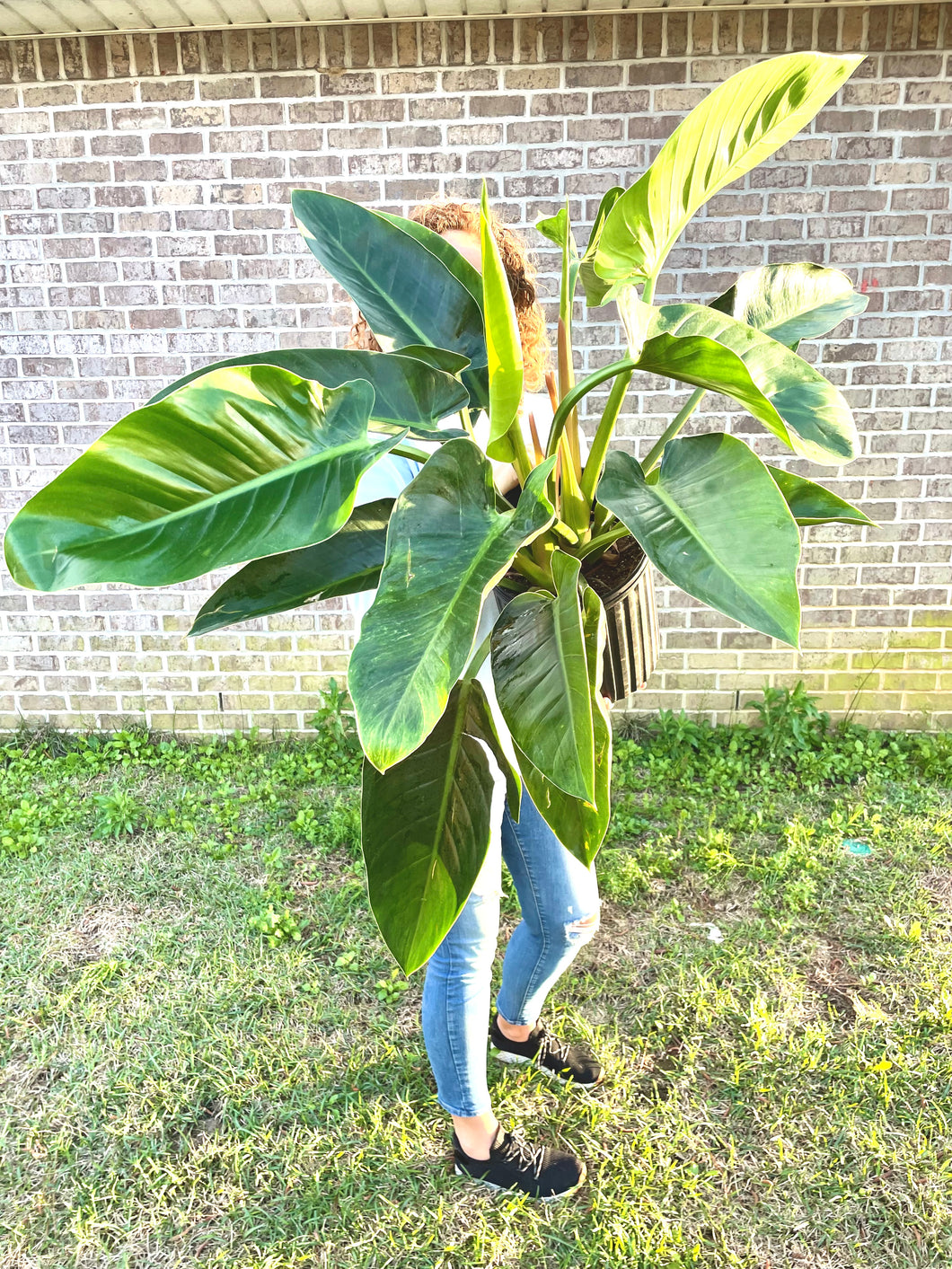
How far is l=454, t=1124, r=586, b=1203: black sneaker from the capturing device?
6.03 feet

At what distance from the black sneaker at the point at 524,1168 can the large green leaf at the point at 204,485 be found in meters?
1.58

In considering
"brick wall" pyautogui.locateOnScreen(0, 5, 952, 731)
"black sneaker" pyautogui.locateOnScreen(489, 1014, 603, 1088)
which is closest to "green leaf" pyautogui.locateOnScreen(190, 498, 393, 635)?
"black sneaker" pyautogui.locateOnScreen(489, 1014, 603, 1088)

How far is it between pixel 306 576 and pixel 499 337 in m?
0.35

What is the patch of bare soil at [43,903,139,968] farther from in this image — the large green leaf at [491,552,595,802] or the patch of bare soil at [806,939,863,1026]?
the large green leaf at [491,552,595,802]

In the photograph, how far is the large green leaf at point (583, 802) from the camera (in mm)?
893

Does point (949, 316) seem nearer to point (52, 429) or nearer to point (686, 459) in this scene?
point (686, 459)

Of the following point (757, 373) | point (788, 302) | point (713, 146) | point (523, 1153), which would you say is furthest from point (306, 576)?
point (523, 1153)

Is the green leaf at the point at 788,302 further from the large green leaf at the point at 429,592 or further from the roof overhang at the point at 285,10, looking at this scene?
the roof overhang at the point at 285,10

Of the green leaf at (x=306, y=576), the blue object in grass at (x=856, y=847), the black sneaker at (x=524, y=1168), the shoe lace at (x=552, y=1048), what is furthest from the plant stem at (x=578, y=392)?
the blue object in grass at (x=856, y=847)

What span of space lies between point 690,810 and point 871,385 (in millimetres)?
1687

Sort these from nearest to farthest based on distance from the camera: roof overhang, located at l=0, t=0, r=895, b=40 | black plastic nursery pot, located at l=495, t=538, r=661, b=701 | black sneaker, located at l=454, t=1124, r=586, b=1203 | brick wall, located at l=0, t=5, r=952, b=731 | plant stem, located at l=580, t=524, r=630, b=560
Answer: plant stem, located at l=580, t=524, r=630, b=560 < black plastic nursery pot, located at l=495, t=538, r=661, b=701 < black sneaker, located at l=454, t=1124, r=586, b=1203 < roof overhang, located at l=0, t=0, r=895, b=40 < brick wall, located at l=0, t=5, r=952, b=731

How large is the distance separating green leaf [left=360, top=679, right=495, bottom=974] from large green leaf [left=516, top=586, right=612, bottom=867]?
80 mm

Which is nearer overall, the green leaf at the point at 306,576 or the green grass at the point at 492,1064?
the green leaf at the point at 306,576

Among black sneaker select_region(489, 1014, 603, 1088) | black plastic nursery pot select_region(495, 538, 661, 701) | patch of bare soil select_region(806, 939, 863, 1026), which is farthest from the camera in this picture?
patch of bare soil select_region(806, 939, 863, 1026)
